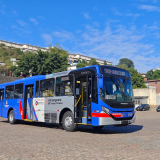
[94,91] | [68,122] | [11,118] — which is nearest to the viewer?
[94,91]

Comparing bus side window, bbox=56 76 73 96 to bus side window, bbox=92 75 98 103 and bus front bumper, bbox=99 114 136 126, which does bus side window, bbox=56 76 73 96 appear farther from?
bus front bumper, bbox=99 114 136 126

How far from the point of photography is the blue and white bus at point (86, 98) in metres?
10.6

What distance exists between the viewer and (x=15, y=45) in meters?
156

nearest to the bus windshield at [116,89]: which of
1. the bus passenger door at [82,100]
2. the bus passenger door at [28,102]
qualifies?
the bus passenger door at [82,100]

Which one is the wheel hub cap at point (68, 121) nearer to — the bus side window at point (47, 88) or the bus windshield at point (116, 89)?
the bus side window at point (47, 88)

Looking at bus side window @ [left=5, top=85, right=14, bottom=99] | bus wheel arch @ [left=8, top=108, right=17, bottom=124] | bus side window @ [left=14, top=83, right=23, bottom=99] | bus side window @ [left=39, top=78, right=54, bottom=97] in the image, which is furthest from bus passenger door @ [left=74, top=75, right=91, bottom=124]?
bus side window @ [left=5, top=85, right=14, bottom=99]

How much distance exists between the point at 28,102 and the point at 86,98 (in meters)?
Result: 5.80

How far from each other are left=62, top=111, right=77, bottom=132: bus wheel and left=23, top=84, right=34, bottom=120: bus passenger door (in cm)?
375

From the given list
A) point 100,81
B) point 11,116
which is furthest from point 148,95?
point 100,81

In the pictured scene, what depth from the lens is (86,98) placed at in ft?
37.0

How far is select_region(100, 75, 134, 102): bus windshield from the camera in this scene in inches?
422

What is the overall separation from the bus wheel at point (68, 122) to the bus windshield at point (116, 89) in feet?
7.47

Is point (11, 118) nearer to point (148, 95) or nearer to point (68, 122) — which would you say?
point (68, 122)

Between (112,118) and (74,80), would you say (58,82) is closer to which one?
(74,80)
